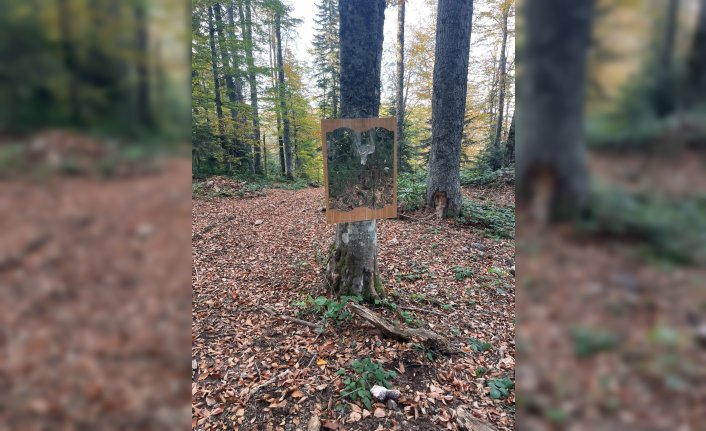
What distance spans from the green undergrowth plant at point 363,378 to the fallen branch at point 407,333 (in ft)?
1.20

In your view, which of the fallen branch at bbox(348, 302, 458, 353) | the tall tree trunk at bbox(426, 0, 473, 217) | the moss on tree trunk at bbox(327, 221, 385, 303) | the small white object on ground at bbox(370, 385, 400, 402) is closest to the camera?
the small white object on ground at bbox(370, 385, 400, 402)

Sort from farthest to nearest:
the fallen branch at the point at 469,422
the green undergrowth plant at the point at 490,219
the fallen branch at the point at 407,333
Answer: the green undergrowth plant at the point at 490,219 → the fallen branch at the point at 407,333 → the fallen branch at the point at 469,422

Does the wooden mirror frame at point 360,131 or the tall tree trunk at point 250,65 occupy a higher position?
the tall tree trunk at point 250,65

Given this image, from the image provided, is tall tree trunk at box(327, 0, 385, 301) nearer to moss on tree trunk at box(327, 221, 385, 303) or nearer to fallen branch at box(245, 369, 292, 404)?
moss on tree trunk at box(327, 221, 385, 303)
